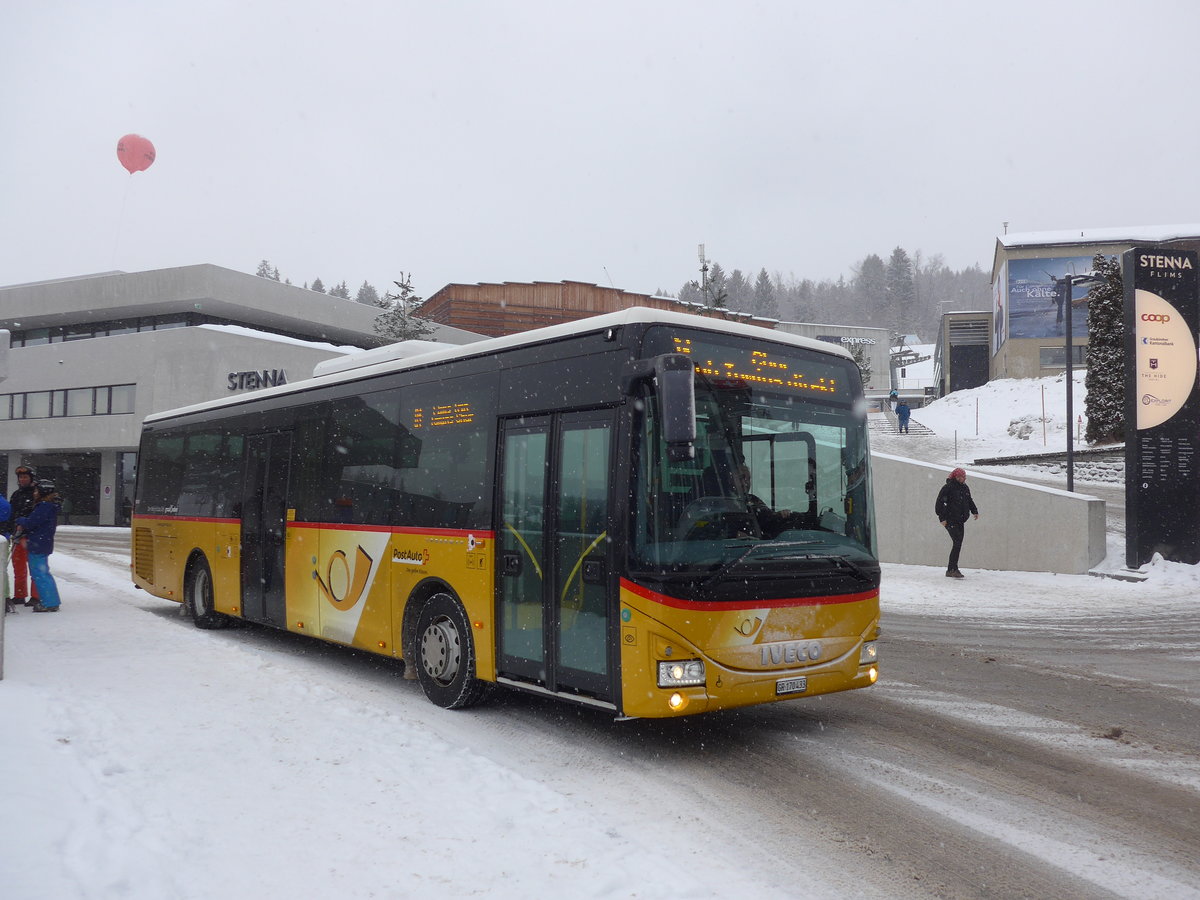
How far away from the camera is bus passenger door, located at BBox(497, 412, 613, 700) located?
241 inches

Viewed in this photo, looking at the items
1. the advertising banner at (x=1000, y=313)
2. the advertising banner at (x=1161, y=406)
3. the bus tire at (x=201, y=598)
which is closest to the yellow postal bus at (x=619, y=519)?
the bus tire at (x=201, y=598)

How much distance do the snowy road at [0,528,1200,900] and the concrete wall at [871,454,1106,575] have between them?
312 inches

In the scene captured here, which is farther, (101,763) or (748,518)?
(748,518)

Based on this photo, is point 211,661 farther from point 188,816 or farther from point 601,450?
point 601,450

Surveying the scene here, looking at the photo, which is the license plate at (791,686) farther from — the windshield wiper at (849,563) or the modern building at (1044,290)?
the modern building at (1044,290)

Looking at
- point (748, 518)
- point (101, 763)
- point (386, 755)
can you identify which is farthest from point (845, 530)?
point (101, 763)

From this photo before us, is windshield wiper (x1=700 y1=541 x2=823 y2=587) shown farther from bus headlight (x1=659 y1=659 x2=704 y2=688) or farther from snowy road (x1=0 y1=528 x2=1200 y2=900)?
snowy road (x1=0 y1=528 x2=1200 y2=900)

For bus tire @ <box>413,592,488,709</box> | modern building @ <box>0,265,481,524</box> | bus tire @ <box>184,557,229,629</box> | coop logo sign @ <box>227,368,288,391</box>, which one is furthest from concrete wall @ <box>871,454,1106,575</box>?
coop logo sign @ <box>227,368,288,391</box>

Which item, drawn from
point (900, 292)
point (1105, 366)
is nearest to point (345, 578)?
point (1105, 366)

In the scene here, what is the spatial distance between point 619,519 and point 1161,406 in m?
15.4

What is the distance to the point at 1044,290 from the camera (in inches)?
2048

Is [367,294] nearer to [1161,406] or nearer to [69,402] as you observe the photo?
[69,402]

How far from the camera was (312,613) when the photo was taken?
9594mm

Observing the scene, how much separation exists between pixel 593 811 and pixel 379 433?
474 centimetres
